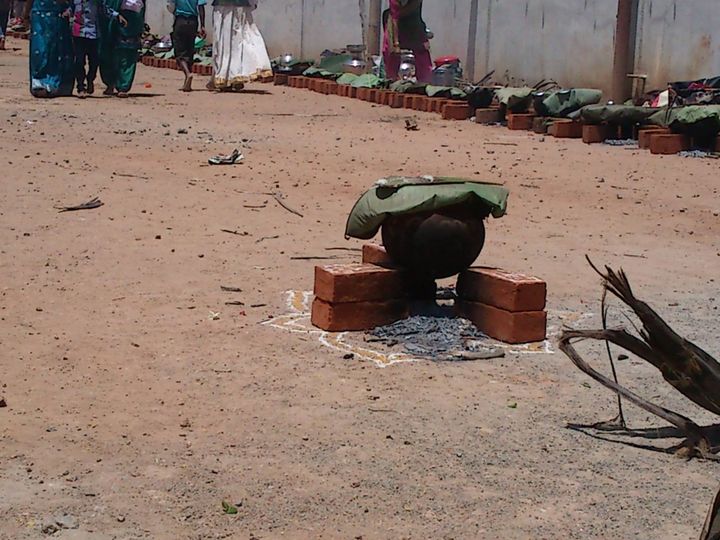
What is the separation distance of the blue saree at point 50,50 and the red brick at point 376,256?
31.6 ft

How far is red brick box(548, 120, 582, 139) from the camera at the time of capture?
11523mm

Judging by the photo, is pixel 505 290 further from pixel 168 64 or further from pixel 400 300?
pixel 168 64

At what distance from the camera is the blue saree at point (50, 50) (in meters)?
13.7

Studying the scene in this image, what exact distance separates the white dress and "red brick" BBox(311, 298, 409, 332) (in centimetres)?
1158

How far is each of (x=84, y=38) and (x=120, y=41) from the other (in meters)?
0.57

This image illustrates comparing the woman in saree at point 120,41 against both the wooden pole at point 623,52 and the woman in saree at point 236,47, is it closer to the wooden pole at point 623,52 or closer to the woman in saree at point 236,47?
the woman in saree at point 236,47

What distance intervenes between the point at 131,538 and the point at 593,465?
1342 millimetres

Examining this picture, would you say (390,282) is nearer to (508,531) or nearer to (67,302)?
(67,302)

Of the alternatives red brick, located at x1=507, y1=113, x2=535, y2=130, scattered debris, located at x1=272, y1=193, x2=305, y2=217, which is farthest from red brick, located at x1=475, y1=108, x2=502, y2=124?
scattered debris, located at x1=272, y1=193, x2=305, y2=217

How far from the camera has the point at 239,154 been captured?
9203 mm

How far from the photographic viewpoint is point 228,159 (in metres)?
8.95

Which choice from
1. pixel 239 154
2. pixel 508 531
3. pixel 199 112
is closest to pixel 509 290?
pixel 508 531

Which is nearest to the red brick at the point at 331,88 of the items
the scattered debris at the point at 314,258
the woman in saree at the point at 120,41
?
the woman in saree at the point at 120,41

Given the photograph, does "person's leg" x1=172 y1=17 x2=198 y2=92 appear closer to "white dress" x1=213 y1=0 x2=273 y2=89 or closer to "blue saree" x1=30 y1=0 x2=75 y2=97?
"white dress" x1=213 y1=0 x2=273 y2=89
